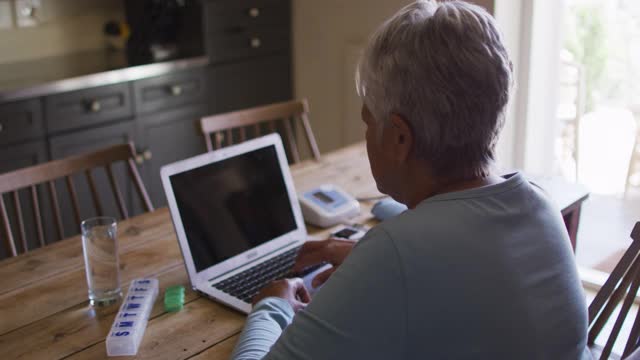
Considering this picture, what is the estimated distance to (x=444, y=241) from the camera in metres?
1.02

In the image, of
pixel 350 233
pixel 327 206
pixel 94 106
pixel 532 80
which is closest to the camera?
pixel 350 233

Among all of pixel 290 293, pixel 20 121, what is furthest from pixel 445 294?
pixel 20 121

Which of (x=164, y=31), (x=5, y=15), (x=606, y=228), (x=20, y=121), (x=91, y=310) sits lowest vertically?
(x=606, y=228)

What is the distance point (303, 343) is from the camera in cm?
102

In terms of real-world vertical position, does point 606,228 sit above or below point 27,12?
below

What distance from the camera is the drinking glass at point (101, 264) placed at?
1499 millimetres

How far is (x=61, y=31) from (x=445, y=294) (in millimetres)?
2953

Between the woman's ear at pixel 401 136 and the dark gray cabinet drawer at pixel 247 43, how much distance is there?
252 centimetres

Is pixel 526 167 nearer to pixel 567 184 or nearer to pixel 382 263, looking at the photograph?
pixel 567 184

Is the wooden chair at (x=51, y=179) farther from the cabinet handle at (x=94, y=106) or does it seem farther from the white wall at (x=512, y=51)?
the white wall at (x=512, y=51)

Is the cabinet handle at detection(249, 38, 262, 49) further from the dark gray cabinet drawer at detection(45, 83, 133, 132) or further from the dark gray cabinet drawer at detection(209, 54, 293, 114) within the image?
the dark gray cabinet drawer at detection(45, 83, 133, 132)

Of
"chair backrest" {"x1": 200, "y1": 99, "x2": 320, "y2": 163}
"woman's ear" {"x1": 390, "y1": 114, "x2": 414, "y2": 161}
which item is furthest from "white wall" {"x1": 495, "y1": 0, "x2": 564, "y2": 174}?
"woman's ear" {"x1": 390, "y1": 114, "x2": 414, "y2": 161}

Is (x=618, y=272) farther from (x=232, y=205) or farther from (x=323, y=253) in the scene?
(x=232, y=205)

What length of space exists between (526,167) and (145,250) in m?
1.80
